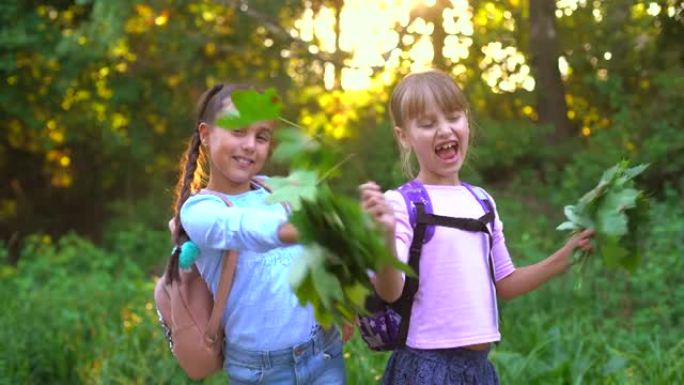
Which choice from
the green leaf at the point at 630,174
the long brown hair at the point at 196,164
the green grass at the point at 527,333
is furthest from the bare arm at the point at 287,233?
the green grass at the point at 527,333

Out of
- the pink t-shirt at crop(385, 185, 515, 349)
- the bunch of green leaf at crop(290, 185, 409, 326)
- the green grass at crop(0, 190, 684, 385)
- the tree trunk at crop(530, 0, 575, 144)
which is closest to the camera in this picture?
the bunch of green leaf at crop(290, 185, 409, 326)

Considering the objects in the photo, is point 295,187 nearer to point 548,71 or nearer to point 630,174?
point 630,174

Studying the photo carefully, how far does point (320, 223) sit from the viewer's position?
2.11 metres

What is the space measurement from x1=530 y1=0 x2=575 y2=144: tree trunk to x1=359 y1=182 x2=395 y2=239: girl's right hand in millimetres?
6993

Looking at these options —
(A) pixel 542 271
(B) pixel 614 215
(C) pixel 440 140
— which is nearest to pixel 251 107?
(C) pixel 440 140

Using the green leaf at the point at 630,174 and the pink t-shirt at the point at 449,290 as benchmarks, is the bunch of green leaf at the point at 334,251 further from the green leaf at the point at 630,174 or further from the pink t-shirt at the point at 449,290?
the green leaf at the point at 630,174

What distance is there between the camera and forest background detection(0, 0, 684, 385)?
5.30 meters

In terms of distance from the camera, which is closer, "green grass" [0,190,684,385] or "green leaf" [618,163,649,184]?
"green leaf" [618,163,649,184]

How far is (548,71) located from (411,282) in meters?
7.67

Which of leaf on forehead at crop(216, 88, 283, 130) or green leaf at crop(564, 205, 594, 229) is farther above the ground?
leaf on forehead at crop(216, 88, 283, 130)

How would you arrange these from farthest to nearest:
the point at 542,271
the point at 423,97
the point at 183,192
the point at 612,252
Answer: the point at 183,192 < the point at 542,271 < the point at 423,97 < the point at 612,252

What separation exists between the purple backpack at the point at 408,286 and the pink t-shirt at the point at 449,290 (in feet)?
0.06

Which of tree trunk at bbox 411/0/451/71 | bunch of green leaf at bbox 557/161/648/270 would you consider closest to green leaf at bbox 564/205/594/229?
bunch of green leaf at bbox 557/161/648/270

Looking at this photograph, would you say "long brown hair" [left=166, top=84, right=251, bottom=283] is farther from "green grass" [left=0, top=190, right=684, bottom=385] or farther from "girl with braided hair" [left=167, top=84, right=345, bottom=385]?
"green grass" [left=0, top=190, right=684, bottom=385]
